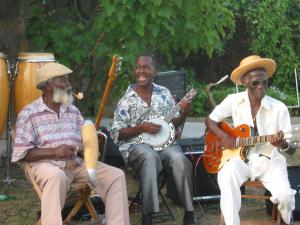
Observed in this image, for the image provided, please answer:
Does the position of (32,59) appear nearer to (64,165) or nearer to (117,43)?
(117,43)

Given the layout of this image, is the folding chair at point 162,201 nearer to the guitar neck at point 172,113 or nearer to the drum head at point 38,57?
the guitar neck at point 172,113

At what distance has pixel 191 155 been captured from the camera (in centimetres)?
538

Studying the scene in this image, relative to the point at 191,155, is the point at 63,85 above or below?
above

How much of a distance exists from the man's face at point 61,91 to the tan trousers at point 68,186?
46 cm

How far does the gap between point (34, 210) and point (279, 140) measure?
7.30 ft

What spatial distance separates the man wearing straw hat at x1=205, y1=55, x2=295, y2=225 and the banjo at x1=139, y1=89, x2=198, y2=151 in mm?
287

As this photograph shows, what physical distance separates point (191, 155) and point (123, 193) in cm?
106

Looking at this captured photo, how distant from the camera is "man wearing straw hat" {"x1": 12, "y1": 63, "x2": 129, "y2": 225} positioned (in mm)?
4391

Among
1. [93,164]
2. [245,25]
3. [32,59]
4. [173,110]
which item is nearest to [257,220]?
[173,110]

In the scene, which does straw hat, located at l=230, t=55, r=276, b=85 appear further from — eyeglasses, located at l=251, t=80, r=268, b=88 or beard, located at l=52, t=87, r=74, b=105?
beard, located at l=52, t=87, r=74, b=105

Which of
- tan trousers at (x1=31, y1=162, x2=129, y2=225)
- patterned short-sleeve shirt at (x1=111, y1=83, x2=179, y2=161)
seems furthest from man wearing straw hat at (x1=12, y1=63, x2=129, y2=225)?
patterned short-sleeve shirt at (x1=111, y1=83, x2=179, y2=161)

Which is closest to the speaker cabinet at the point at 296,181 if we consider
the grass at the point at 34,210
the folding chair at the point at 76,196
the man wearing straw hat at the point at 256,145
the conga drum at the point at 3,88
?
the grass at the point at 34,210

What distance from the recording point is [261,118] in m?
4.71

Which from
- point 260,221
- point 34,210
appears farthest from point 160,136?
point 34,210
